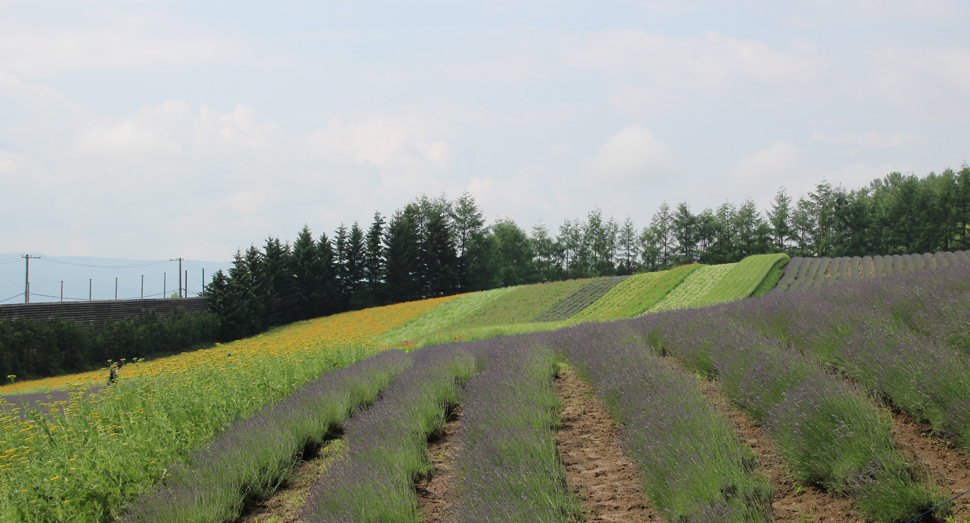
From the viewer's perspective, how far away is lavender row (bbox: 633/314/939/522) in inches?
95.7

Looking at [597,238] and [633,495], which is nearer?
[633,495]

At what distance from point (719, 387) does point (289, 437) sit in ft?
12.1

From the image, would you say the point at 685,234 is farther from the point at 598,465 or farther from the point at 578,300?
the point at 598,465

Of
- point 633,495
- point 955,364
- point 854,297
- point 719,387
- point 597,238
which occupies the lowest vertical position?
point 633,495

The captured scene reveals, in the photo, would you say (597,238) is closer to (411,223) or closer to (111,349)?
(411,223)

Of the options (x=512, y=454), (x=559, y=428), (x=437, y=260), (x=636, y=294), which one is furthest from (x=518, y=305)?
(x=512, y=454)

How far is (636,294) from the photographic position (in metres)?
24.7

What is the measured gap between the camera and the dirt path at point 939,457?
95.1 inches

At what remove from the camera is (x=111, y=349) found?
2356cm

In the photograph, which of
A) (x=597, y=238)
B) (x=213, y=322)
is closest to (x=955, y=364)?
(x=213, y=322)

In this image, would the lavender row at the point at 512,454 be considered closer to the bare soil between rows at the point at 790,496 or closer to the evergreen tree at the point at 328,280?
the bare soil between rows at the point at 790,496

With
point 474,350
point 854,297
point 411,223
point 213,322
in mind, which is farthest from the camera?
point 411,223

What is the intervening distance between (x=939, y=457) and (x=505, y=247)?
47.9 metres

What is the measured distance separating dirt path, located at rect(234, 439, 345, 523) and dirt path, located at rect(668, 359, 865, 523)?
285 centimetres
